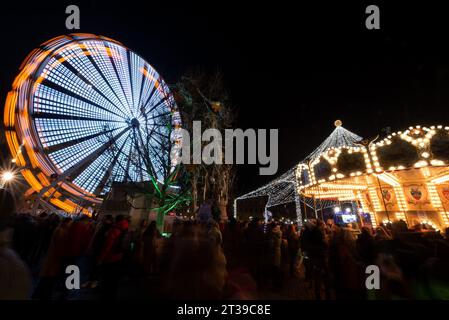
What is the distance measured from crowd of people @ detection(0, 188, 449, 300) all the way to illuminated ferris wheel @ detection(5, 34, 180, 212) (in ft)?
42.4

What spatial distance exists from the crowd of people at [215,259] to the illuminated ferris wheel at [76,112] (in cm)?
1292

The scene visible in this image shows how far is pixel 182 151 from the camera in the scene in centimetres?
1142

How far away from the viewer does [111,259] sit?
382 cm

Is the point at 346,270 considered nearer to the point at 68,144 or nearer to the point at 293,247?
the point at 293,247

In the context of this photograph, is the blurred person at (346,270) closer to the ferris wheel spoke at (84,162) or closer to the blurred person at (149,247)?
the blurred person at (149,247)

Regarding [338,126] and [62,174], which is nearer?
[338,126]

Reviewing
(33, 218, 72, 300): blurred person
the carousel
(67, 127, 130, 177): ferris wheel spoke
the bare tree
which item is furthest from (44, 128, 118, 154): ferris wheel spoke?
the carousel

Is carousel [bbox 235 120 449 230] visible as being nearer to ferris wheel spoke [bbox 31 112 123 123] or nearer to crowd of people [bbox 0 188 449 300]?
crowd of people [bbox 0 188 449 300]

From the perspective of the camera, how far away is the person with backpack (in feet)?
12.5

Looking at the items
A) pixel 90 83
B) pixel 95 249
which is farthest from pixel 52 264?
pixel 90 83

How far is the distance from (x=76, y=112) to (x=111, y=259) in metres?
26.6
